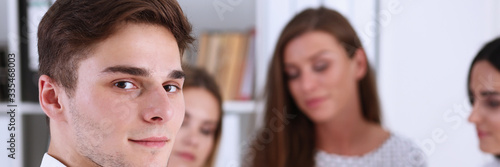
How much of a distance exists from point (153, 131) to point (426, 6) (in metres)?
0.96

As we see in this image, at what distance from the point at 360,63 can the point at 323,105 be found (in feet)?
0.47

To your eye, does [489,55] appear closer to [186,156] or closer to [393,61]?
[393,61]

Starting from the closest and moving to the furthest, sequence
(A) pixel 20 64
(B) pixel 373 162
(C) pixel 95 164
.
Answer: (C) pixel 95 164 < (A) pixel 20 64 < (B) pixel 373 162

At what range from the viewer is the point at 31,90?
42.8 inches

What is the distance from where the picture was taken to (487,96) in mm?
985

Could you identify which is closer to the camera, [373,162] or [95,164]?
[95,164]

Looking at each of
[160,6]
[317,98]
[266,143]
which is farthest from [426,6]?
[160,6]

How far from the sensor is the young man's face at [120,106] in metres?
0.47

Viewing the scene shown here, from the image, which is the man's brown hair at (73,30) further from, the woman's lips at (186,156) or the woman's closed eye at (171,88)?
the woman's lips at (186,156)

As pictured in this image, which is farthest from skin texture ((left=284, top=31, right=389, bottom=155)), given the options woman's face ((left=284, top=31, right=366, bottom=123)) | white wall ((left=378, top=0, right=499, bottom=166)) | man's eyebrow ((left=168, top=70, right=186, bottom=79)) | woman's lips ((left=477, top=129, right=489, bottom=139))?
man's eyebrow ((left=168, top=70, right=186, bottom=79))

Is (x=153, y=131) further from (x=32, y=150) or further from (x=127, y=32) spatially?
(x=32, y=150)

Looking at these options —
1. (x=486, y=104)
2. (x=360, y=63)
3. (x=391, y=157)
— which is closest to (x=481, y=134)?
(x=486, y=104)

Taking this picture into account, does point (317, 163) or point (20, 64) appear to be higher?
point (20, 64)

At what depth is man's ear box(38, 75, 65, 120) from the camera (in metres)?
0.48
